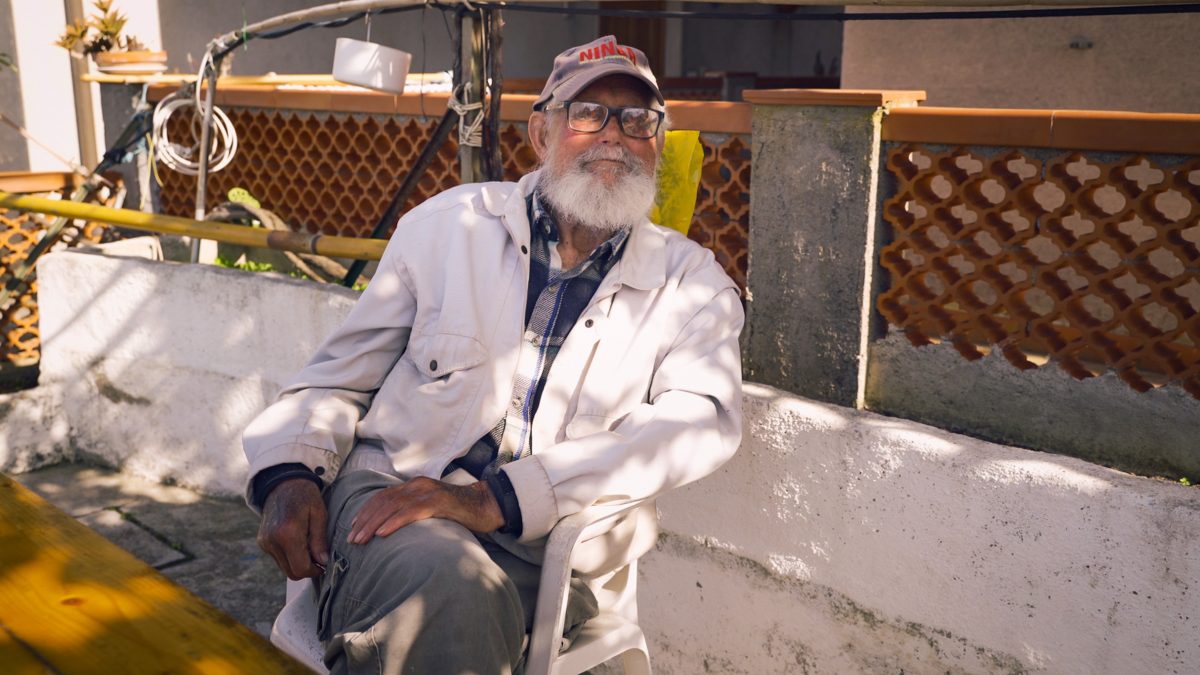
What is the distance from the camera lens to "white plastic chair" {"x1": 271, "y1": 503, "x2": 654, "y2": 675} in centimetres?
221

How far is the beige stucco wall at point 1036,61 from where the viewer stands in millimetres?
5832

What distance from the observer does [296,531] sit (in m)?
2.34

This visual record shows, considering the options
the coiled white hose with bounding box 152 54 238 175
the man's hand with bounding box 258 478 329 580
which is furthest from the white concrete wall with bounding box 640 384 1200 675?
the coiled white hose with bounding box 152 54 238 175

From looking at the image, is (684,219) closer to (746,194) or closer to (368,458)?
(746,194)

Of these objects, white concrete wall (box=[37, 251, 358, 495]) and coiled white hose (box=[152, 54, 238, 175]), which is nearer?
white concrete wall (box=[37, 251, 358, 495])

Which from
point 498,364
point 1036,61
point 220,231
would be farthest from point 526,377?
point 1036,61

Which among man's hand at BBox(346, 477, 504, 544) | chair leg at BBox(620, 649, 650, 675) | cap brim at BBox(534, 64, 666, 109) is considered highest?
cap brim at BBox(534, 64, 666, 109)

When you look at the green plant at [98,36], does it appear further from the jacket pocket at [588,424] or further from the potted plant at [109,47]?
the jacket pocket at [588,424]

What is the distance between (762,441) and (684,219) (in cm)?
68

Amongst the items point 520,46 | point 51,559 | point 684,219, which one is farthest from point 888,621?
point 520,46

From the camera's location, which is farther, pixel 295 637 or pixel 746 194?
pixel 746 194

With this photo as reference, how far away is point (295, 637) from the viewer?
2.44 metres

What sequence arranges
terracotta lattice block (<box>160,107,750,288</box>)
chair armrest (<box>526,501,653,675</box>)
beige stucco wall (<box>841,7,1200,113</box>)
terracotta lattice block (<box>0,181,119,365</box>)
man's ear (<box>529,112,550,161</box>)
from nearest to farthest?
chair armrest (<box>526,501,653,675</box>)
man's ear (<box>529,112,550,161</box>)
terracotta lattice block (<box>160,107,750,288</box>)
terracotta lattice block (<box>0,181,119,365</box>)
beige stucco wall (<box>841,7,1200,113</box>)

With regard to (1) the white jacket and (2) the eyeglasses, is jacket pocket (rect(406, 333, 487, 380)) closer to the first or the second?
(1) the white jacket
